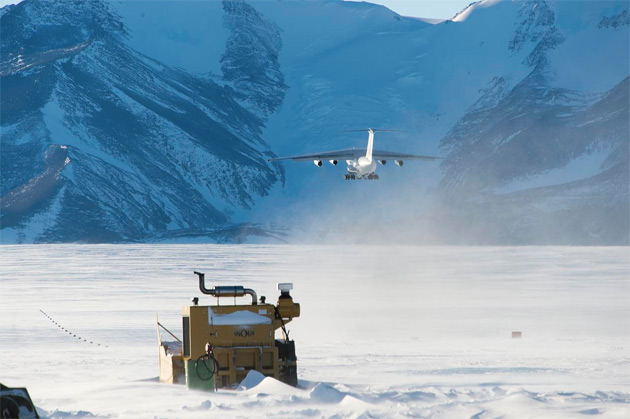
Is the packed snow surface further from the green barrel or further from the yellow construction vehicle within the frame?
the yellow construction vehicle

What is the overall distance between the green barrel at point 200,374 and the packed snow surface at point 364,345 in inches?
16.9

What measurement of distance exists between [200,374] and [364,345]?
15534 millimetres

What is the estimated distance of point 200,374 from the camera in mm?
31922

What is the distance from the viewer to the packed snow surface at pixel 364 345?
28938mm

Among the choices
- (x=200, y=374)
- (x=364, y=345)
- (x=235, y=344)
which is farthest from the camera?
(x=364, y=345)

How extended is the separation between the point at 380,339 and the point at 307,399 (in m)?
20.4

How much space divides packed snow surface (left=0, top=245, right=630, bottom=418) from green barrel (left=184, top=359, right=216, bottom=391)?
43 cm

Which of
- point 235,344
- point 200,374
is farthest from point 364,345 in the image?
point 200,374

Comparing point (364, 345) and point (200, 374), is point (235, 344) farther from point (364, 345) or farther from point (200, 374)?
point (364, 345)

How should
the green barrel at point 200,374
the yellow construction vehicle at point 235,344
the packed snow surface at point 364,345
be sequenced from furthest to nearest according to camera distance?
the yellow construction vehicle at point 235,344
the green barrel at point 200,374
the packed snow surface at point 364,345

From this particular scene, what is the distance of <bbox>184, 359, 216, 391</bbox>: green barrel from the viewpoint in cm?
3178

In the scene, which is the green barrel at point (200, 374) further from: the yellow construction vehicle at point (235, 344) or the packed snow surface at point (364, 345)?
the packed snow surface at point (364, 345)

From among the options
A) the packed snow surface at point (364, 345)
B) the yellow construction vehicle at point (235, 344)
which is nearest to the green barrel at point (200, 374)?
the yellow construction vehicle at point (235, 344)

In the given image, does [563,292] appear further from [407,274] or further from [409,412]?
[409,412]
